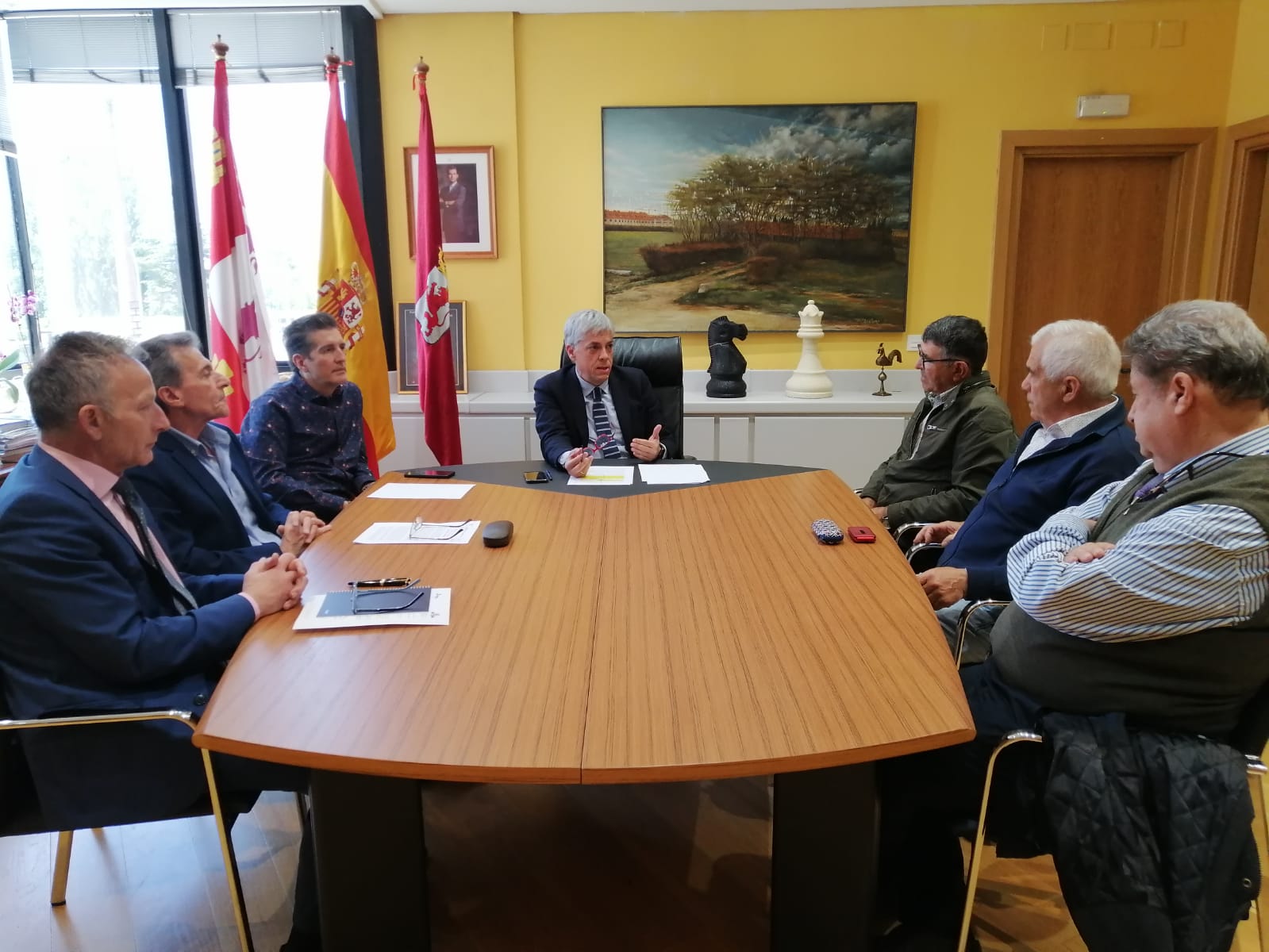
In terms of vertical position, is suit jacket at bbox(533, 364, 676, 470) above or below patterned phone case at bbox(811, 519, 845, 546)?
above

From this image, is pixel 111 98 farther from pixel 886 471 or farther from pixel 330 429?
pixel 886 471

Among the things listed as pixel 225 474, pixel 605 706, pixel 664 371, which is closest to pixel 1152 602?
pixel 605 706

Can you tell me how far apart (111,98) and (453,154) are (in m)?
1.70

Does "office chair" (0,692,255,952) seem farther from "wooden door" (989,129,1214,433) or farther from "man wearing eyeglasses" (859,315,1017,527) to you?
"wooden door" (989,129,1214,433)

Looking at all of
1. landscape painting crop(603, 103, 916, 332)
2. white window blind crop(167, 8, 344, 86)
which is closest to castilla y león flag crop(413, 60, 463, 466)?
white window blind crop(167, 8, 344, 86)

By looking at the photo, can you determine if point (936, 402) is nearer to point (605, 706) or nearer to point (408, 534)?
point (408, 534)

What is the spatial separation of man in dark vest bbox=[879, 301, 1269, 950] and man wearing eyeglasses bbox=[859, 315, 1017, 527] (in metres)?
0.99

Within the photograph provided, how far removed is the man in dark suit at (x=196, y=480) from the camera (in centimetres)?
200

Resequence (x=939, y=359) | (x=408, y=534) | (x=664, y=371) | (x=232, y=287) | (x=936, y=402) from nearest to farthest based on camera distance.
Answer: (x=408, y=534) → (x=939, y=359) → (x=936, y=402) → (x=664, y=371) → (x=232, y=287)

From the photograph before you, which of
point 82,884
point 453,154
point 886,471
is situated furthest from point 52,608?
point 453,154

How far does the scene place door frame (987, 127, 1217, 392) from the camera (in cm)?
428

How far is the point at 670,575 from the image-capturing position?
6.21 feet

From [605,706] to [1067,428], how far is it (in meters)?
1.39

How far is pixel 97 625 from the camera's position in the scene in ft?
4.64
